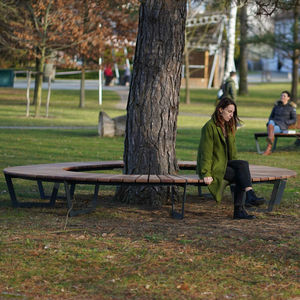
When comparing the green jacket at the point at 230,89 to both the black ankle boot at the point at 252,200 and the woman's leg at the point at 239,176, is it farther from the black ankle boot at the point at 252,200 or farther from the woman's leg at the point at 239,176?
the woman's leg at the point at 239,176

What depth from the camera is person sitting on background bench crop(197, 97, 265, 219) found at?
7.38 meters

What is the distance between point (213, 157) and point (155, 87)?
1153 mm

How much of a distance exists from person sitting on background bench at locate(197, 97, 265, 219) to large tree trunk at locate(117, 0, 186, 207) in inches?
33.2

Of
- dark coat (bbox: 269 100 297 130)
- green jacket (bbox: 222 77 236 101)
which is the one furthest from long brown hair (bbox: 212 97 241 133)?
green jacket (bbox: 222 77 236 101)

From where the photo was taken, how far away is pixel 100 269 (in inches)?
214

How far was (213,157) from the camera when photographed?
751cm

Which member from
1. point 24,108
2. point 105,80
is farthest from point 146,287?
point 105,80

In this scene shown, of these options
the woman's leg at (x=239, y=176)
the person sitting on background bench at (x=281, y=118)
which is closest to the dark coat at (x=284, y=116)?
the person sitting on background bench at (x=281, y=118)

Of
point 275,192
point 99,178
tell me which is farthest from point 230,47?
point 99,178

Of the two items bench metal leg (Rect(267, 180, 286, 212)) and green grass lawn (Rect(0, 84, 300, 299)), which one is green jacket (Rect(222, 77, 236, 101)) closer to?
green grass lawn (Rect(0, 84, 300, 299))

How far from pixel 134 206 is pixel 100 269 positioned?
112 inches

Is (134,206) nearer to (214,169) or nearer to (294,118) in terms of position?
(214,169)

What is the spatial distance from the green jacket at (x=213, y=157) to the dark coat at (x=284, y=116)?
771 cm

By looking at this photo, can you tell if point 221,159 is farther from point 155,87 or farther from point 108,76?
point 108,76
